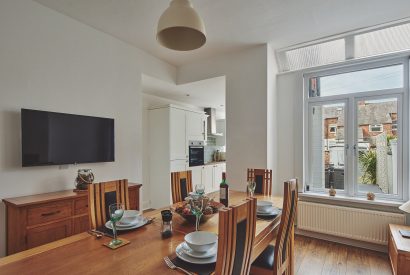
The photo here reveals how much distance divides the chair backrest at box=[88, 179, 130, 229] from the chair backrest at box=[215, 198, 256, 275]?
1.06 metres

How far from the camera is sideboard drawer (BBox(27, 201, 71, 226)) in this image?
79.5 inches

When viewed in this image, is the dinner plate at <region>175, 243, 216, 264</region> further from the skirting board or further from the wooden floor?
the skirting board

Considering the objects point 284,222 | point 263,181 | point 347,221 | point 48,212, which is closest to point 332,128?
point 347,221

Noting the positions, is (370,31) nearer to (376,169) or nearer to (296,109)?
(296,109)

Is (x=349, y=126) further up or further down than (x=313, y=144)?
further up

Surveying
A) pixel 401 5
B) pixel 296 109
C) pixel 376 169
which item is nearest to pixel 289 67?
pixel 296 109

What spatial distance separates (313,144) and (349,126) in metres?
0.55

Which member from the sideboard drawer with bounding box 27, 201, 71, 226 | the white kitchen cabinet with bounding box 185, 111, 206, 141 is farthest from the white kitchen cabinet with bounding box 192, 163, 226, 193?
the sideboard drawer with bounding box 27, 201, 71, 226

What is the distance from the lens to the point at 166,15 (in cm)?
146

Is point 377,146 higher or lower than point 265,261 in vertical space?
higher

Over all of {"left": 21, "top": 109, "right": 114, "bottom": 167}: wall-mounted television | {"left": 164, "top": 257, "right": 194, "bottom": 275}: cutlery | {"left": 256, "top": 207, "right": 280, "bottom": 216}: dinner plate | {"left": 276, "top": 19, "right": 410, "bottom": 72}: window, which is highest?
{"left": 276, "top": 19, "right": 410, "bottom": 72}: window

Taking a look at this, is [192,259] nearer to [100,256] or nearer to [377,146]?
[100,256]

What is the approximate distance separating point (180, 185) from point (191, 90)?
2.61 meters

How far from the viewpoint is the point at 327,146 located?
3.46m
